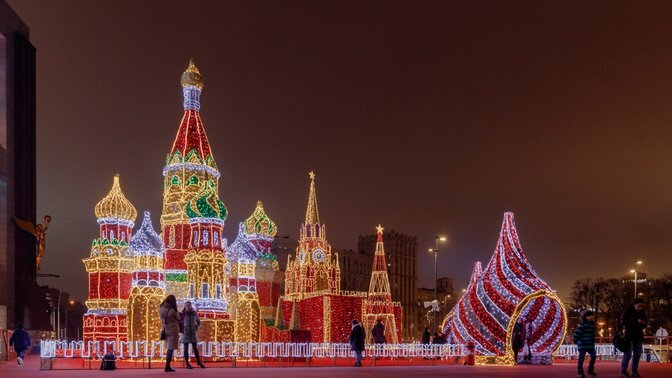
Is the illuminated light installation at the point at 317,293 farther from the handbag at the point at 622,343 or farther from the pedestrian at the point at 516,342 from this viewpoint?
the handbag at the point at 622,343

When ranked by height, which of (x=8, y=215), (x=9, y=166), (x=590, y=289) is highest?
(x=9, y=166)

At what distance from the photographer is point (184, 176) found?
3712cm

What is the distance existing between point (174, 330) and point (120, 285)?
1910 centimetres

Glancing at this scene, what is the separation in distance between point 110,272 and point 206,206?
6.82m

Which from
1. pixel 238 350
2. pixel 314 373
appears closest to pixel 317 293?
pixel 238 350

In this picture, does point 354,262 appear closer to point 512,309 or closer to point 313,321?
point 313,321

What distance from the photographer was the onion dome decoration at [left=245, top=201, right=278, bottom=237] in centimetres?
4550

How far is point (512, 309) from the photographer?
30.1m

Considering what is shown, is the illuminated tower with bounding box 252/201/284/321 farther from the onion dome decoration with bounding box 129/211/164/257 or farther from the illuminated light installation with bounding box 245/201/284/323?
the onion dome decoration with bounding box 129/211/164/257

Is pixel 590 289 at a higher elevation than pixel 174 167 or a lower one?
lower

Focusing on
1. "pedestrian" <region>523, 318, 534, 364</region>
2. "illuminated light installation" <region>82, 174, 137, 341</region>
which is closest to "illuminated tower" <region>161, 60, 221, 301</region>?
"illuminated light installation" <region>82, 174, 137, 341</region>

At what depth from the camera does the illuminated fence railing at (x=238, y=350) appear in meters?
25.1

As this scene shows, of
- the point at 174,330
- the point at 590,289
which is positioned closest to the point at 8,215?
the point at 174,330

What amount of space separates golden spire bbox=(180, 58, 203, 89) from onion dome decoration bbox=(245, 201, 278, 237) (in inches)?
381
